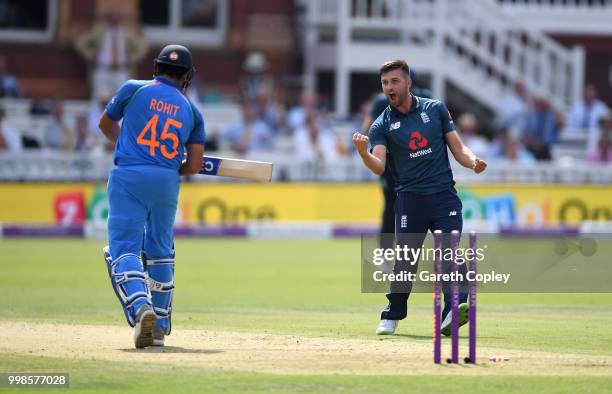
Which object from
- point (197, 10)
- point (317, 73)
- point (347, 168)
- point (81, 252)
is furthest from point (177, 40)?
point (81, 252)

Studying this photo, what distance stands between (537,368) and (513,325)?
2.55 meters

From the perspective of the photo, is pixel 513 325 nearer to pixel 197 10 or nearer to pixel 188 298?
pixel 188 298

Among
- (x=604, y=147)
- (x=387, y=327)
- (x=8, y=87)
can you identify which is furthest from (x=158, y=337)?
(x=604, y=147)

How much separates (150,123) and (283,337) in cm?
177

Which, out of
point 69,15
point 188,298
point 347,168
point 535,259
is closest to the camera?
point 535,259

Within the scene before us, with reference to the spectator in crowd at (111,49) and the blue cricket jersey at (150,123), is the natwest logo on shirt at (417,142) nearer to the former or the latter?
the blue cricket jersey at (150,123)

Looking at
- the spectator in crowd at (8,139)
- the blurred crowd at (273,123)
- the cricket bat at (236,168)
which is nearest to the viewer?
the cricket bat at (236,168)

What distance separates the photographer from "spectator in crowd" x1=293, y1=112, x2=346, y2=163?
23.2 metres

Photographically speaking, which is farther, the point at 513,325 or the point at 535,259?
the point at 513,325

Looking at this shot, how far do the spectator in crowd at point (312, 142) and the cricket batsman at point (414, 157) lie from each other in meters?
13.0

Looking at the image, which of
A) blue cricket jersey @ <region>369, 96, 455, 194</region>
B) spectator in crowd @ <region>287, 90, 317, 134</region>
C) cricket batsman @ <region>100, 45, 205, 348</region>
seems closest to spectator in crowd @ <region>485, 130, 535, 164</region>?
spectator in crowd @ <region>287, 90, 317, 134</region>

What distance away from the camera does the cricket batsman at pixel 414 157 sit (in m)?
9.91

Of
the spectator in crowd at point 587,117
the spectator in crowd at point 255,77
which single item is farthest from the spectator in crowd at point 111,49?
the spectator in crowd at point 587,117

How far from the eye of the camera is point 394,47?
26.7 metres
